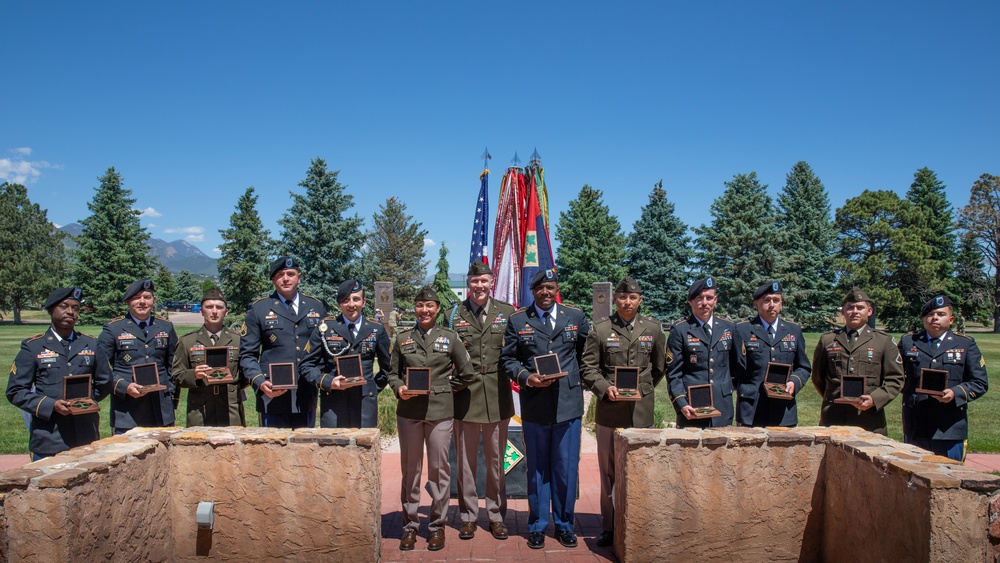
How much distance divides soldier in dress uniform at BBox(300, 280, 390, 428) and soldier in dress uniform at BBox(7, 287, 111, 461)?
Answer: 1859 mm

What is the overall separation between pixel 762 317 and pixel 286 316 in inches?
177

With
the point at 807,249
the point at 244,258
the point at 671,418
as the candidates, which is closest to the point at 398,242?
the point at 244,258

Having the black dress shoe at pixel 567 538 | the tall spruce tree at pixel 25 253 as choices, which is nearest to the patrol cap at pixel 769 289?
the black dress shoe at pixel 567 538

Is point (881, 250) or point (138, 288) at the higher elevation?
point (881, 250)

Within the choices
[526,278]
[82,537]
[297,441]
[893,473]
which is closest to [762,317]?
[893,473]

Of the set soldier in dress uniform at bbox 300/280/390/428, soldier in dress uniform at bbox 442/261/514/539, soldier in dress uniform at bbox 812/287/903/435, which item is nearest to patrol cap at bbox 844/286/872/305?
soldier in dress uniform at bbox 812/287/903/435

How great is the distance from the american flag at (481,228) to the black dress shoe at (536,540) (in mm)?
4063

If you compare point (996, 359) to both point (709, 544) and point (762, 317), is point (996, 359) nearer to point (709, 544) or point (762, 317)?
point (762, 317)

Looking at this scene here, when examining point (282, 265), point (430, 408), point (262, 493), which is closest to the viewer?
point (262, 493)

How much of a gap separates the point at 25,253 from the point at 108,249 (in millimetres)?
19535

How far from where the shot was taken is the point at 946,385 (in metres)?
5.45

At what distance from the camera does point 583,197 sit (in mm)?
39281

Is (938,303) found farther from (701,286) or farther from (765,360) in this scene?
(701,286)

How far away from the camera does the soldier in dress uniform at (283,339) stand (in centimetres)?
586
